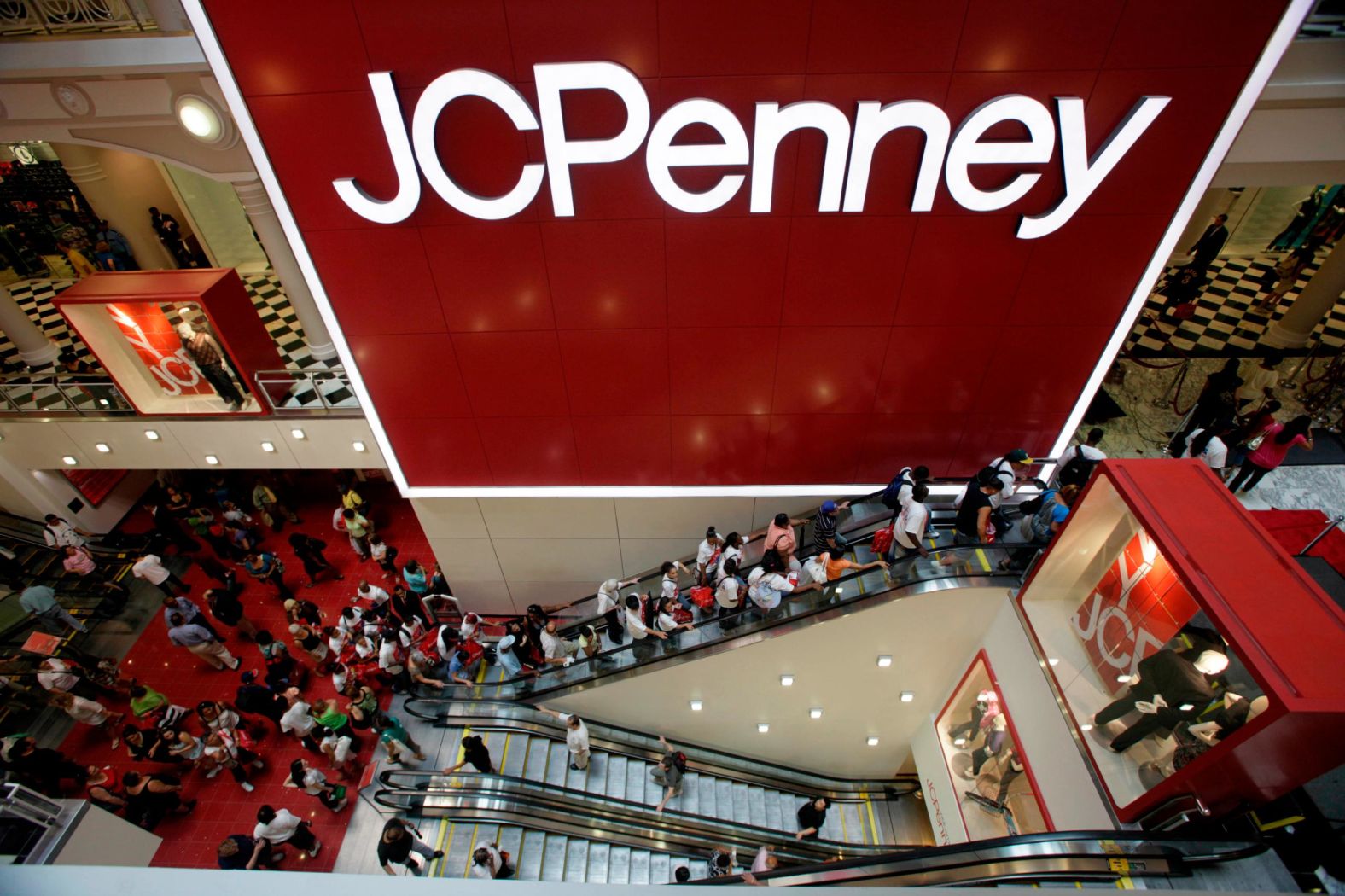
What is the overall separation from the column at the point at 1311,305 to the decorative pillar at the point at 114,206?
19.8 meters

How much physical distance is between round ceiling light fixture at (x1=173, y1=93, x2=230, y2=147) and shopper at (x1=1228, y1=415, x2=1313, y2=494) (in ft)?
38.7

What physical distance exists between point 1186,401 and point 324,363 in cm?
1249

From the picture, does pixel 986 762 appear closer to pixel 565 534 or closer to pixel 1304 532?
pixel 1304 532

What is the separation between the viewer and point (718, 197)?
517 centimetres

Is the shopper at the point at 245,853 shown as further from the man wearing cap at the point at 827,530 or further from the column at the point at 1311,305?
the column at the point at 1311,305

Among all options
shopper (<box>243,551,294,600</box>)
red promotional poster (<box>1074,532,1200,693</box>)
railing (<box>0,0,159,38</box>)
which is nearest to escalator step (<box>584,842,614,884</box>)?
red promotional poster (<box>1074,532,1200,693</box>)

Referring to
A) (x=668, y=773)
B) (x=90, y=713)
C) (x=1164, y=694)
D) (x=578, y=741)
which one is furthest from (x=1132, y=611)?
(x=90, y=713)

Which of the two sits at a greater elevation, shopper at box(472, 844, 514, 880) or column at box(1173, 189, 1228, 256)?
column at box(1173, 189, 1228, 256)

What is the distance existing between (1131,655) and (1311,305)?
326 inches

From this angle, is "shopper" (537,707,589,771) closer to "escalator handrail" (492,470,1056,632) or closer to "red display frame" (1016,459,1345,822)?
"escalator handrail" (492,470,1056,632)

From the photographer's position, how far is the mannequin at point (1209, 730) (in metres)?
3.69

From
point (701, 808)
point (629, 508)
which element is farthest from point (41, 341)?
point (701, 808)

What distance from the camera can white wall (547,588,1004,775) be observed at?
6.91 metres

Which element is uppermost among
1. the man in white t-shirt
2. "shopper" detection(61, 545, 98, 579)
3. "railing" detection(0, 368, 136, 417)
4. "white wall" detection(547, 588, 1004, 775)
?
"railing" detection(0, 368, 136, 417)
